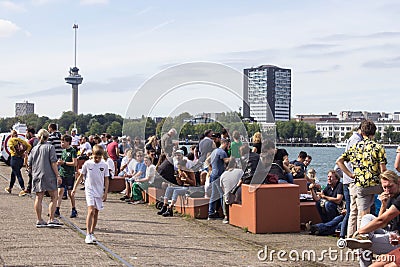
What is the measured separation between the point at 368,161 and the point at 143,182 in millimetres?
7547

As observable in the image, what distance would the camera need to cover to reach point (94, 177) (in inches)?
412

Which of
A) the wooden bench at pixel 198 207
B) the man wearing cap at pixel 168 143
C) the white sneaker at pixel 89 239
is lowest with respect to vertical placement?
Answer: the white sneaker at pixel 89 239

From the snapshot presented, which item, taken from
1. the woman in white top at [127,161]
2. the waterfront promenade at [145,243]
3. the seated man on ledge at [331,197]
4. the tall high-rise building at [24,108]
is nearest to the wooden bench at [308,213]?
the seated man on ledge at [331,197]

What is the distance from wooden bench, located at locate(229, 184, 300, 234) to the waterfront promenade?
0.78ft

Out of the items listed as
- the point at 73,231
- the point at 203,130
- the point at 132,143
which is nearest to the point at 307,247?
the point at 73,231

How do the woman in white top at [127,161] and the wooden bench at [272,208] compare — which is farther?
the woman in white top at [127,161]

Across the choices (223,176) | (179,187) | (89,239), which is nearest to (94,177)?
(89,239)

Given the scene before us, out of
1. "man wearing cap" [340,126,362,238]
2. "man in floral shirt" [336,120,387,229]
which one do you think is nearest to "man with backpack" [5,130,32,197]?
"man wearing cap" [340,126,362,238]

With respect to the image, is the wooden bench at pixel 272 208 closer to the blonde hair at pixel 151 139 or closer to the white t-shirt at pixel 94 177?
the white t-shirt at pixel 94 177

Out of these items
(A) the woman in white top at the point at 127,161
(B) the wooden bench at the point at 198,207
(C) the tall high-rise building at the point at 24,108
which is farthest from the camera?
(C) the tall high-rise building at the point at 24,108

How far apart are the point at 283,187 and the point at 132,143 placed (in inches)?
267

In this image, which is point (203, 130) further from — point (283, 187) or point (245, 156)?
point (283, 187)

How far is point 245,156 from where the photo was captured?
12.3 meters

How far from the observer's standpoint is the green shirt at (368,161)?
941cm
